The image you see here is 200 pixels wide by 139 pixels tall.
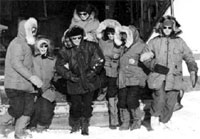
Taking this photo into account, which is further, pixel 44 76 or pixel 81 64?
pixel 44 76

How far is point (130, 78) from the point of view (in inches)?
201

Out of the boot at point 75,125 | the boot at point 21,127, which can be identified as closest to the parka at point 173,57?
the boot at point 75,125

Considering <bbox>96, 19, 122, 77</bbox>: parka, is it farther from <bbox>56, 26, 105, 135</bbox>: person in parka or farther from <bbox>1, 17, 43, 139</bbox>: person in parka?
<bbox>1, 17, 43, 139</bbox>: person in parka

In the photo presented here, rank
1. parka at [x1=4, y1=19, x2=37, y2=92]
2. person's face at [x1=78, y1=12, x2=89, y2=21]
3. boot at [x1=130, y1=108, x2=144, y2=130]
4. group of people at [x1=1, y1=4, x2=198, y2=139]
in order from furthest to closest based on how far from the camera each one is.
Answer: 1. person's face at [x1=78, y1=12, x2=89, y2=21]
2. boot at [x1=130, y1=108, x2=144, y2=130]
3. group of people at [x1=1, y1=4, x2=198, y2=139]
4. parka at [x1=4, y1=19, x2=37, y2=92]

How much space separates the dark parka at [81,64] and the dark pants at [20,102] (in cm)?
54

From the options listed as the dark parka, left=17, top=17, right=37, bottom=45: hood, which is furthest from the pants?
left=17, top=17, right=37, bottom=45: hood

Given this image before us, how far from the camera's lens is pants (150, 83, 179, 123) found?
5.10 metres

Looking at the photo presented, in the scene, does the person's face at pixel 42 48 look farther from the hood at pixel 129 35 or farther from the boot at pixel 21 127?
the hood at pixel 129 35

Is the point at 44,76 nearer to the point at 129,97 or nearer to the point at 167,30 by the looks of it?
the point at 129,97

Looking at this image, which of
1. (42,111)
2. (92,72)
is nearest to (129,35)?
(92,72)

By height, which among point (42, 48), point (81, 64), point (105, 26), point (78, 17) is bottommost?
point (81, 64)

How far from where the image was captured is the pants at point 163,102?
5.10 metres

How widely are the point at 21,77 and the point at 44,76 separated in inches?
15.4

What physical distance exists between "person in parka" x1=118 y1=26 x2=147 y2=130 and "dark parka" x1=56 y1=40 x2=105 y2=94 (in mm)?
373
